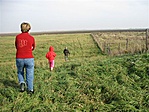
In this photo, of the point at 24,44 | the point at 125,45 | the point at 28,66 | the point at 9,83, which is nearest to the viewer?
the point at 24,44

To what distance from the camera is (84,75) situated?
23.6 feet

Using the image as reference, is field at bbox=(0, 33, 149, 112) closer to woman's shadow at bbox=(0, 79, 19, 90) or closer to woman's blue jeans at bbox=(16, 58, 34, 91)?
woman's shadow at bbox=(0, 79, 19, 90)

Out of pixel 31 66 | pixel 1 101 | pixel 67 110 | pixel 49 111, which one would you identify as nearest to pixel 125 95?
pixel 67 110

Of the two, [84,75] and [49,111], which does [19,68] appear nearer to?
[49,111]

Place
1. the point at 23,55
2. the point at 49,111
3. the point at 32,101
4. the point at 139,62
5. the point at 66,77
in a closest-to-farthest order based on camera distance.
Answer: the point at 49,111 < the point at 32,101 < the point at 23,55 < the point at 66,77 < the point at 139,62

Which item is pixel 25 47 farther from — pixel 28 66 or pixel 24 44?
pixel 28 66

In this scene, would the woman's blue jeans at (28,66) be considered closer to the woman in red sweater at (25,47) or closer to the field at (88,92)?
the woman in red sweater at (25,47)

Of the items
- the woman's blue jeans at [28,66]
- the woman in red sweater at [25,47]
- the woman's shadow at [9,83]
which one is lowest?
the woman's shadow at [9,83]

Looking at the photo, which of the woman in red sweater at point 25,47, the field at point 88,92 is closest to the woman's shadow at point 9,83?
the field at point 88,92

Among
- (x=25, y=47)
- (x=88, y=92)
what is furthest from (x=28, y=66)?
(x=88, y=92)

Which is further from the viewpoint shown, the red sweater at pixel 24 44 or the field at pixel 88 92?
the red sweater at pixel 24 44

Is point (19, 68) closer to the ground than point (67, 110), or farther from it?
farther from it

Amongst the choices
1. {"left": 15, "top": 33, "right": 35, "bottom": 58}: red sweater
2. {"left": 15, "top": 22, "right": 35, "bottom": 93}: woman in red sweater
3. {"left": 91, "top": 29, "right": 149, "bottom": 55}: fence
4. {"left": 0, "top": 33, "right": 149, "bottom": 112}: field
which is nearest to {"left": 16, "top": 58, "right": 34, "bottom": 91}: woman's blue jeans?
{"left": 15, "top": 22, "right": 35, "bottom": 93}: woman in red sweater

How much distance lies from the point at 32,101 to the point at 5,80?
2.68 metres
